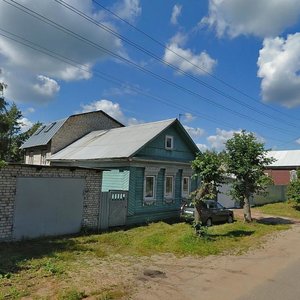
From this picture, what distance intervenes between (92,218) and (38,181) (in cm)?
334

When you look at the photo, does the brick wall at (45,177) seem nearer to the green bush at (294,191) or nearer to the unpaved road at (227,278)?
the unpaved road at (227,278)

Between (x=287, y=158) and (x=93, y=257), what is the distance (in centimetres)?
4079

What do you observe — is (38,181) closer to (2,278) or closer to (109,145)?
(2,278)

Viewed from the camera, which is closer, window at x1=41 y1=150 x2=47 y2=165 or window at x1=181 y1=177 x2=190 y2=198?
window at x1=181 y1=177 x2=190 y2=198

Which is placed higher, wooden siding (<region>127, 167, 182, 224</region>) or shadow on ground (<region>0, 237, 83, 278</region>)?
wooden siding (<region>127, 167, 182, 224</region>)

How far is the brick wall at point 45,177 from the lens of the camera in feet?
40.7

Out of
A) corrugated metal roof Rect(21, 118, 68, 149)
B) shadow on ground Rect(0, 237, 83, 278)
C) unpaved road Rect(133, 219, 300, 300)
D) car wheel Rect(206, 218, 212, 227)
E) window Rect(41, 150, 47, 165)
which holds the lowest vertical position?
unpaved road Rect(133, 219, 300, 300)

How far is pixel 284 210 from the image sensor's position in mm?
29188

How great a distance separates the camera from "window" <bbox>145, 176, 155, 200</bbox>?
20.3 m

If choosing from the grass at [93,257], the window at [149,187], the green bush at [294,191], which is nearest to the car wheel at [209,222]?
the grass at [93,257]

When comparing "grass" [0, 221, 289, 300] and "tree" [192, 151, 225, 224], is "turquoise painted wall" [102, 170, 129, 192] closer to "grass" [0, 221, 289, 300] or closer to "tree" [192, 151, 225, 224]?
"grass" [0, 221, 289, 300]

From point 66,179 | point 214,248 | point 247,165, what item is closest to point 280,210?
point 247,165

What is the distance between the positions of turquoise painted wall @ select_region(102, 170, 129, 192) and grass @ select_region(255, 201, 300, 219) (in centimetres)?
1366

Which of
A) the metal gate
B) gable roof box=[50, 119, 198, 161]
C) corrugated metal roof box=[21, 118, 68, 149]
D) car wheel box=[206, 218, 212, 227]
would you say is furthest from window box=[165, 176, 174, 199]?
corrugated metal roof box=[21, 118, 68, 149]
